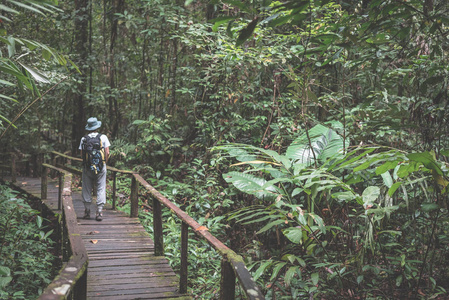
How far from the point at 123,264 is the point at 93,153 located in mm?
2242

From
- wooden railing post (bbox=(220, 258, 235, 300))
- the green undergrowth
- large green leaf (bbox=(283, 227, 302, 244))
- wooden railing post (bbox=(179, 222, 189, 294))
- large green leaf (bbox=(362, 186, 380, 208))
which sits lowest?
the green undergrowth

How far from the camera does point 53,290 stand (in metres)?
2.18

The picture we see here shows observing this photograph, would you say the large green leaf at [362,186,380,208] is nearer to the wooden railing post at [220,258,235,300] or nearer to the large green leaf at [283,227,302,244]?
the large green leaf at [283,227,302,244]

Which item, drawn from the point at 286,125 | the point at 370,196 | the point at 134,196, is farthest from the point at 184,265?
the point at 286,125

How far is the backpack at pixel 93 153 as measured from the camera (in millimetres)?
6398

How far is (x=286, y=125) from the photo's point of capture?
7.14 m

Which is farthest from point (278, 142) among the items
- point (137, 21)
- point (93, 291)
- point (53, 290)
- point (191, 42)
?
point (137, 21)

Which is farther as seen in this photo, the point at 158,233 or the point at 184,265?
the point at 158,233

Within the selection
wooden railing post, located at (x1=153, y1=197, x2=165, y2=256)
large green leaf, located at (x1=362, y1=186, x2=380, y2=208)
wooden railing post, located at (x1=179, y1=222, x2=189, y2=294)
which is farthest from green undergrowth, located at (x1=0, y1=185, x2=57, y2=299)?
large green leaf, located at (x1=362, y1=186, x2=380, y2=208)

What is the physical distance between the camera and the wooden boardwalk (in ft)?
13.8

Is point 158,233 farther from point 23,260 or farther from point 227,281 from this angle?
point 227,281

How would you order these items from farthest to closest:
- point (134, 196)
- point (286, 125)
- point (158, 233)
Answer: point (286, 125)
point (134, 196)
point (158, 233)

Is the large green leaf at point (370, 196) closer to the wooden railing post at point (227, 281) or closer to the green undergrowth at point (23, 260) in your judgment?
the wooden railing post at point (227, 281)

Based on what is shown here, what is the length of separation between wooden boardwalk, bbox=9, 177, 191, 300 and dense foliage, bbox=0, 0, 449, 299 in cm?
74
